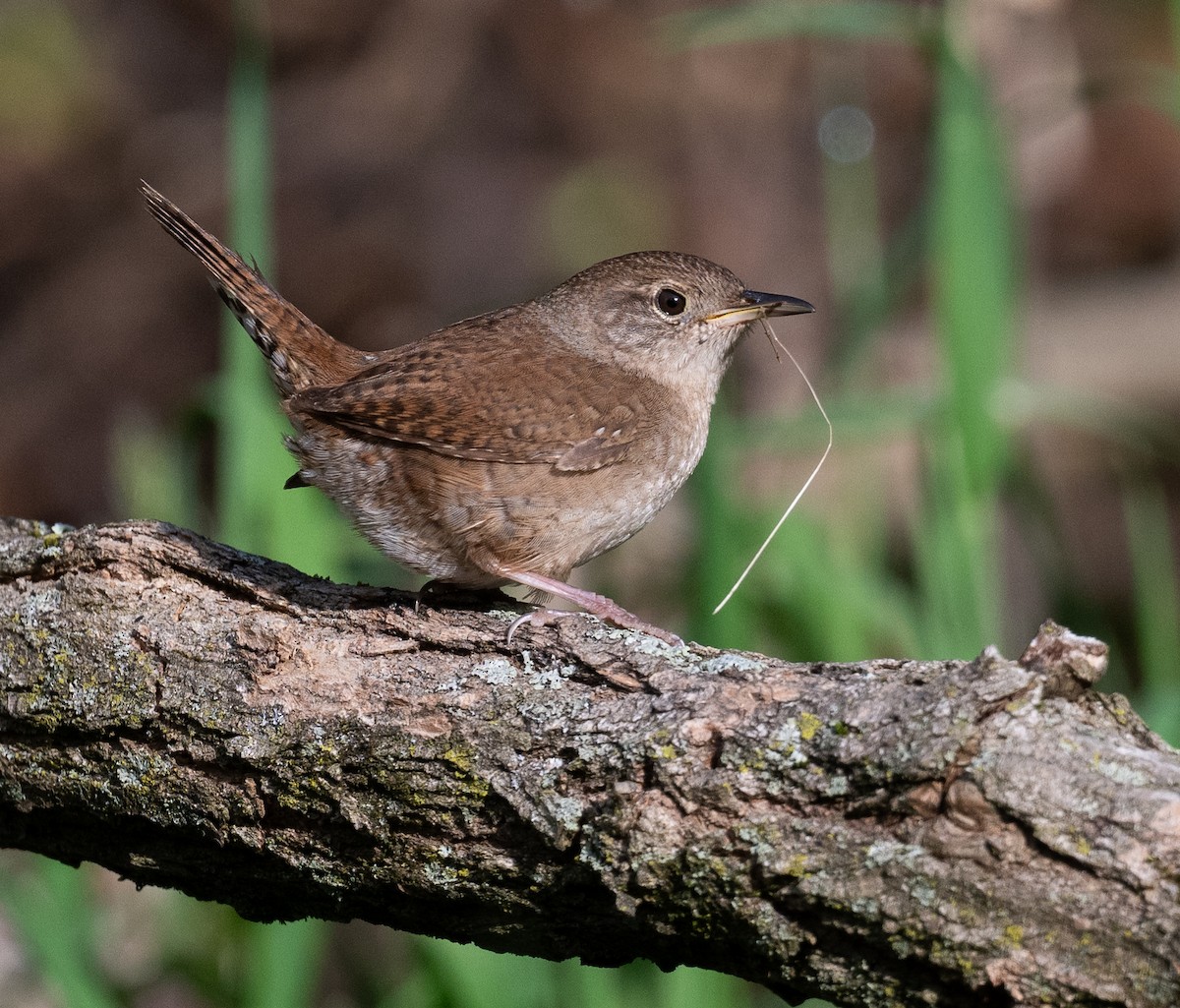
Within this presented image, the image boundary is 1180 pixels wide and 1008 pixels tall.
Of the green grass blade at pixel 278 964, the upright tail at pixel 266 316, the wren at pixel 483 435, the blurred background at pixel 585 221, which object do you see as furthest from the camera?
the blurred background at pixel 585 221

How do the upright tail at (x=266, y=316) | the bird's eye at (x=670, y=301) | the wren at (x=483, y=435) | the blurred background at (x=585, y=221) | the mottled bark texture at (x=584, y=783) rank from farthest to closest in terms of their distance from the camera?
the blurred background at (x=585, y=221), the bird's eye at (x=670, y=301), the upright tail at (x=266, y=316), the wren at (x=483, y=435), the mottled bark texture at (x=584, y=783)

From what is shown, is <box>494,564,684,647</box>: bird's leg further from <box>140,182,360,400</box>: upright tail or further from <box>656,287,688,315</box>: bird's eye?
<box>656,287,688,315</box>: bird's eye

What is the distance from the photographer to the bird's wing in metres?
2.87

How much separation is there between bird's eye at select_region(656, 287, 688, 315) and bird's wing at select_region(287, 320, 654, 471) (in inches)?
12.0

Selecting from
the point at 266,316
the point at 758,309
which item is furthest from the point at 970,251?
the point at 266,316

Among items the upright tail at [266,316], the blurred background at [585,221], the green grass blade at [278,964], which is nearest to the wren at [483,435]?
the upright tail at [266,316]

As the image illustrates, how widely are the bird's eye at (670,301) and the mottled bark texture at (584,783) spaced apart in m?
1.18

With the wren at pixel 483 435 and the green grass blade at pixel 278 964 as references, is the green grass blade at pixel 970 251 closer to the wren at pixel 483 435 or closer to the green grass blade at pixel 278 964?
the wren at pixel 483 435

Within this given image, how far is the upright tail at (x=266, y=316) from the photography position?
10.1ft

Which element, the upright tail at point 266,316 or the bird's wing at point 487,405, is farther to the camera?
the upright tail at point 266,316

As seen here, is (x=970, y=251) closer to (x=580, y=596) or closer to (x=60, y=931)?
(x=580, y=596)

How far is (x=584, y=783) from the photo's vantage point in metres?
1.90

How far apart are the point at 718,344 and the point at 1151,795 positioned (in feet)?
6.53

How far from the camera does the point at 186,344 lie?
23.9 feet
